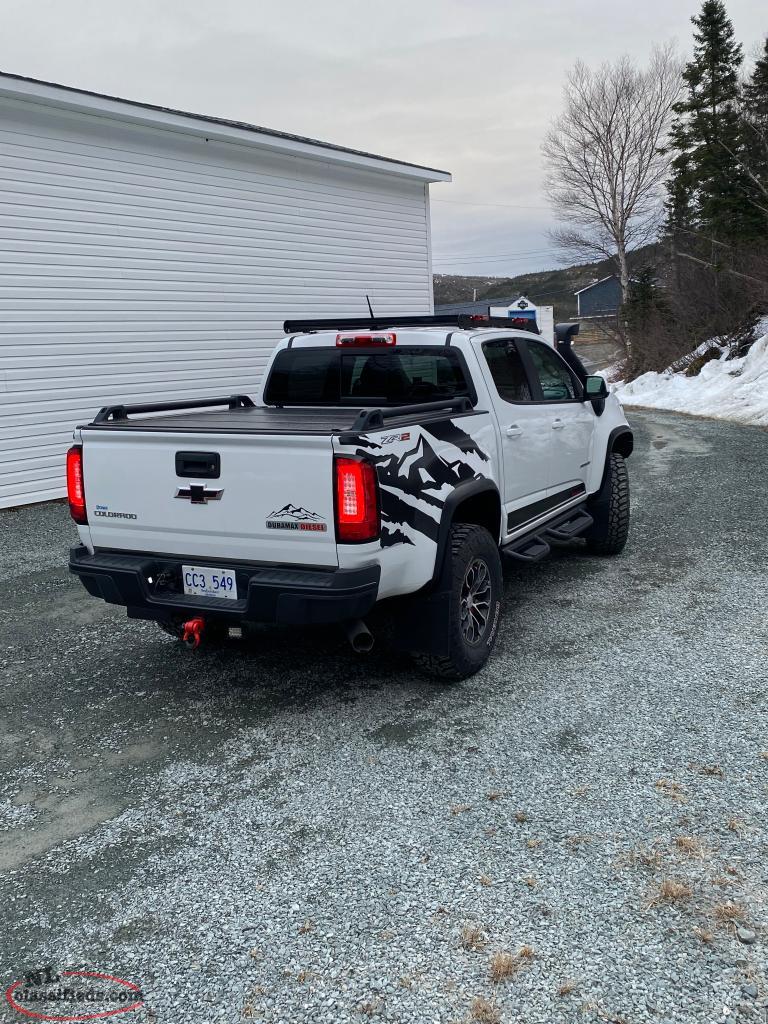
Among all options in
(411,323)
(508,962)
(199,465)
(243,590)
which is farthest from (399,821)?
(411,323)

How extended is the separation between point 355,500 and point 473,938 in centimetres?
180

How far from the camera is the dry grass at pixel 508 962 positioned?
240 cm

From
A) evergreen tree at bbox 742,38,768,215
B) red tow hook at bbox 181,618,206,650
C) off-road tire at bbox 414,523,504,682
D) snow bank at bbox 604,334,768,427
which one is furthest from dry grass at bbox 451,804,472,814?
evergreen tree at bbox 742,38,768,215

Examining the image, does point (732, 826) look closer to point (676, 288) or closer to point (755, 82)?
point (676, 288)

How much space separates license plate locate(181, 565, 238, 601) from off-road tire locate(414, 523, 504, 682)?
41.2 inches

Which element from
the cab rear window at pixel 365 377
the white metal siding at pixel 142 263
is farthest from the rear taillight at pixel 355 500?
the white metal siding at pixel 142 263

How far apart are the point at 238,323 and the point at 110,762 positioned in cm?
960

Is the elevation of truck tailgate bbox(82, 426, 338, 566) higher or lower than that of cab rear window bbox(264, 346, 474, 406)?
lower

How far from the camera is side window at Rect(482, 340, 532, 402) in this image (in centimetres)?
511

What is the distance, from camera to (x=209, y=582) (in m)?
4.01

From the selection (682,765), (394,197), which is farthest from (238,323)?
(682,765)

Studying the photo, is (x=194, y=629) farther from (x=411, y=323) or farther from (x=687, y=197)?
(x=687, y=197)

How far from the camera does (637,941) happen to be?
2.51 meters

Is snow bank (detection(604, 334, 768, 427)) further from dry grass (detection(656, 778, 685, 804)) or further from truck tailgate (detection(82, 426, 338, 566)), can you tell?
truck tailgate (detection(82, 426, 338, 566))
